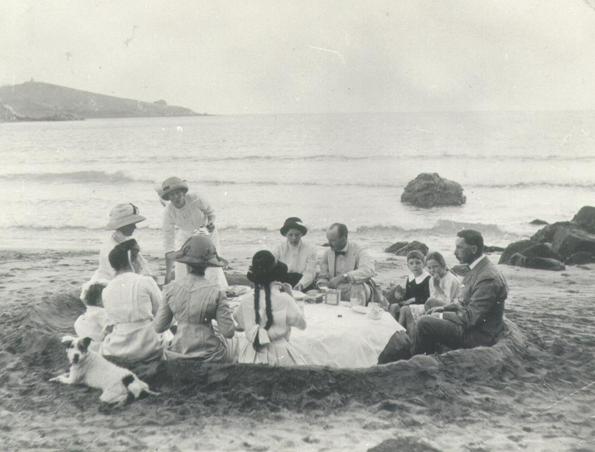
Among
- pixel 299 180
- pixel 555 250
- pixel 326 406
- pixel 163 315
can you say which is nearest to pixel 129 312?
pixel 163 315

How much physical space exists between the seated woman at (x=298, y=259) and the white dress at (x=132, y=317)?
2031 mm

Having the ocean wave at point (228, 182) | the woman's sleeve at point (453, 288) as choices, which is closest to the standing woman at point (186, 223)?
the woman's sleeve at point (453, 288)

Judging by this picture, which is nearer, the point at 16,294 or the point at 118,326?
the point at 118,326

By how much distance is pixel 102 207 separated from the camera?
23453 mm

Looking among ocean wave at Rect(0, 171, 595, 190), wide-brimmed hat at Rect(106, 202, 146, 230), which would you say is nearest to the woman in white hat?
wide-brimmed hat at Rect(106, 202, 146, 230)

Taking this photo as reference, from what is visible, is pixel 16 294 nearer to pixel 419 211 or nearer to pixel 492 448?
pixel 492 448

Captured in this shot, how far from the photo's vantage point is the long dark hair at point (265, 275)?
4.34 m

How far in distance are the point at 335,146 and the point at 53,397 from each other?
42772 millimetres

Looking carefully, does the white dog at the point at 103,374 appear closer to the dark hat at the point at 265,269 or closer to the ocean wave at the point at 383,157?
the dark hat at the point at 265,269

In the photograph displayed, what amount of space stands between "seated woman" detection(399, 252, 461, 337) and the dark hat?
6.96 feet

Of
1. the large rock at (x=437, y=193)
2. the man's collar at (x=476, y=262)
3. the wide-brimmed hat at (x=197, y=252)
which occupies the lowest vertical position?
the man's collar at (x=476, y=262)

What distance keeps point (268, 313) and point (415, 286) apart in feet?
8.53

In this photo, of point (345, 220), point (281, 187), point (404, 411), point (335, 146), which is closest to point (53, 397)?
point (404, 411)

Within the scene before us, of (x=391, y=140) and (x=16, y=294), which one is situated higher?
(x=391, y=140)
